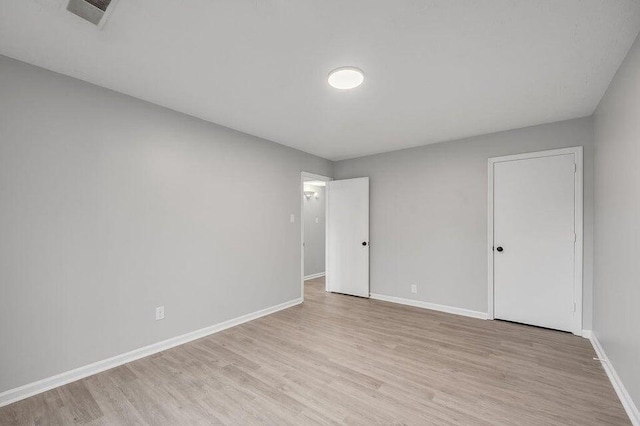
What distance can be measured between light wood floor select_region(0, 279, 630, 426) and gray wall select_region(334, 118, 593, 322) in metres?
0.84

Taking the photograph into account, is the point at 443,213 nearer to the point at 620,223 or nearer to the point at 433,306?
the point at 433,306

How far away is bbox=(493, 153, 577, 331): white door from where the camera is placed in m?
3.18

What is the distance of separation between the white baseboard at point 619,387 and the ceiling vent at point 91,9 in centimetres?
398

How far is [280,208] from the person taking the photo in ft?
13.6

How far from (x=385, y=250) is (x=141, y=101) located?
12.6 ft

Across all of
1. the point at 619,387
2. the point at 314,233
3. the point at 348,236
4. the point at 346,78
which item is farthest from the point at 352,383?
the point at 314,233

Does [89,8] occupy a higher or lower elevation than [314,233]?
higher

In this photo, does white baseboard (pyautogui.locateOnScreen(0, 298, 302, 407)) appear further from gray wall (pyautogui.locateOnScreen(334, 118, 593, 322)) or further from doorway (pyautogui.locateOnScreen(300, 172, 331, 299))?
doorway (pyautogui.locateOnScreen(300, 172, 331, 299))

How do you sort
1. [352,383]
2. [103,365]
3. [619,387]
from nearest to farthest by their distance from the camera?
[619,387]
[352,383]
[103,365]

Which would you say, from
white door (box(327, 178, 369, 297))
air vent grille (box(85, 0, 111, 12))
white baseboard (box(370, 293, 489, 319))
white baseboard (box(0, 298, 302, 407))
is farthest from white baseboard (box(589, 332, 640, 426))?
air vent grille (box(85, 0, 111, 12))

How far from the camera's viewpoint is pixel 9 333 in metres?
1.97

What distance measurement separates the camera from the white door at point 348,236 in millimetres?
4777

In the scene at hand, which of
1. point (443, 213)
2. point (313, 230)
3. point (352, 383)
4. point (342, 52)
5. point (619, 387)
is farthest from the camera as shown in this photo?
point (313, 230)

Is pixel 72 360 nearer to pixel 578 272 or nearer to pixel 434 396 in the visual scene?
pixel 434 396
